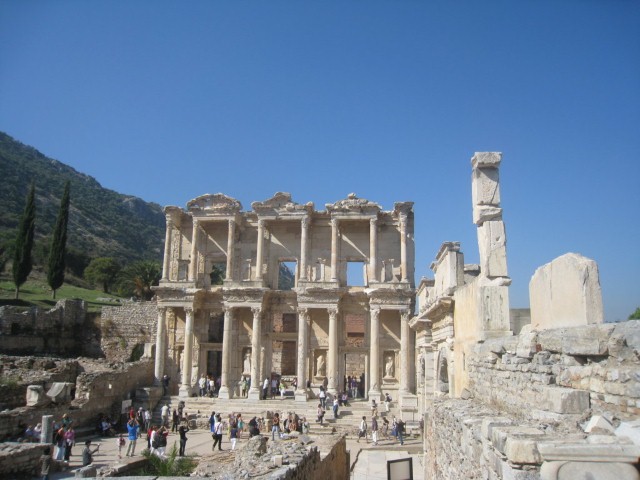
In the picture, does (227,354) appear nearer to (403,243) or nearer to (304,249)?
(304,249)

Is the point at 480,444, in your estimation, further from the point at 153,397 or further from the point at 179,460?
the point at 153,397

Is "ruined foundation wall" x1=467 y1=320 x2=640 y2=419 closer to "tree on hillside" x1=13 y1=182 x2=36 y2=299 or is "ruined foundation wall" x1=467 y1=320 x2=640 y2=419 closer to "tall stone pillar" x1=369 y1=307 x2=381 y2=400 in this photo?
"tall stone pillar" x1=369 y1=307 x2=381 y2=400

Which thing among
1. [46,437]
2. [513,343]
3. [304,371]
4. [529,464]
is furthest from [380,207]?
[529,464]

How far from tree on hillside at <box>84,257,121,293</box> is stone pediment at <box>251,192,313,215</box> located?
109ft

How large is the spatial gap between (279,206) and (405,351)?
10026 millimetres

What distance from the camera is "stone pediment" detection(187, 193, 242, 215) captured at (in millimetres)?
30484

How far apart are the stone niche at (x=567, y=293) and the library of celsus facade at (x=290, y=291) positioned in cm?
2084

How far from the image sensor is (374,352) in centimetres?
2761

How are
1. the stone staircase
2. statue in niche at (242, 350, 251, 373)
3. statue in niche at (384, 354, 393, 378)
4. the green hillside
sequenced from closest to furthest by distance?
the stone staircase < statue in niche at (384, 354, 393, 378) < statue in niche at (242, 350, 251, 373) < the green hillside

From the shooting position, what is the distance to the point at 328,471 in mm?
11570

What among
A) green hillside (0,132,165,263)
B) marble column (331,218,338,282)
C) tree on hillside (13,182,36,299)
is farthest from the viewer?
green hillside (0,132,165,263)

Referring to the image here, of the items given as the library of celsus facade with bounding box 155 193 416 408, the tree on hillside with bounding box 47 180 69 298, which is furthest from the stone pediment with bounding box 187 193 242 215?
the tree on hillside with bounding box 47 180 69 298

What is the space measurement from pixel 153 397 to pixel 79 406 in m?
4.99

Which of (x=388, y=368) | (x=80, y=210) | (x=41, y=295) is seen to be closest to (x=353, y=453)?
(x=388, y=368)
